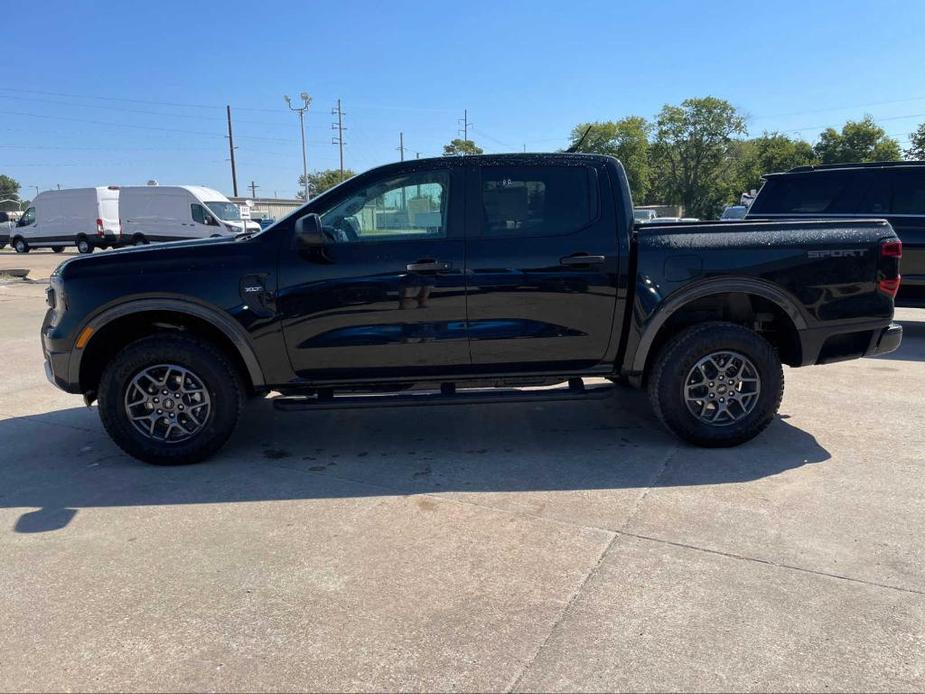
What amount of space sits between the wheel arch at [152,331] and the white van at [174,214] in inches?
875

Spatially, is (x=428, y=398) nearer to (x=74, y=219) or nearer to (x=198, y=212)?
(x=198, y=212)

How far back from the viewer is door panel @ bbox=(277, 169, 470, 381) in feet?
13.9

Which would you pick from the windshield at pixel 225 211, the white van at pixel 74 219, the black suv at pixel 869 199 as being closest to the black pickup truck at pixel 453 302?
the black suv at pixel 869 199

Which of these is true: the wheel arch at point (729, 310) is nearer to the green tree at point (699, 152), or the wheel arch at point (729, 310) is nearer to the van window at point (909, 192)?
the van window at point (909, 192)

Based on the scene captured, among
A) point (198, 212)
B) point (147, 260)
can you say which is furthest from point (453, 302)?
point (198, 212)

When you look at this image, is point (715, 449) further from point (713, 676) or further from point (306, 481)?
point (306, 481)

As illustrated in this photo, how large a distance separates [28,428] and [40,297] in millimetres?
10332

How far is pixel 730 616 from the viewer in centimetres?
265

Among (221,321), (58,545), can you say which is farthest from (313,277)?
(58,545)

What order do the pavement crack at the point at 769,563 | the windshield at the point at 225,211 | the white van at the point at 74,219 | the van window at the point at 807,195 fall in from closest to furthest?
the pavement crack at the point at 769,563
the van window at the point at 807,195
the windshield at the point at 225,211
the white van at the point at 74,219

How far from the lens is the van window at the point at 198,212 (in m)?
25.9

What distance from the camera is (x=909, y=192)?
317 inches

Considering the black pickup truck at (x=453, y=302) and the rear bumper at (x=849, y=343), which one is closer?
the black pickup truck at (x=453, y=302)

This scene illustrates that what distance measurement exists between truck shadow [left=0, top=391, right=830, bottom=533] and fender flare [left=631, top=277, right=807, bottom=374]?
0.81 meters
